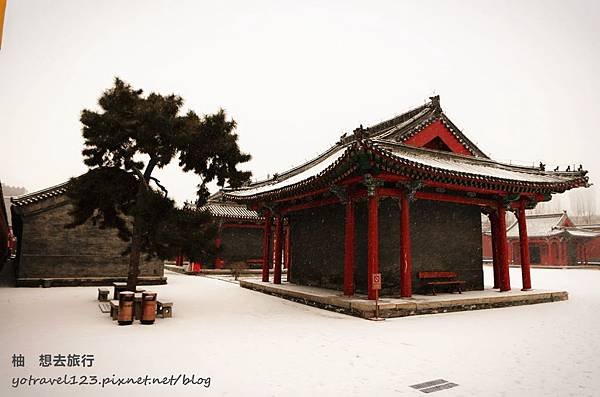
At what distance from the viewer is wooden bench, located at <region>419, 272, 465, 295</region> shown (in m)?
12.4

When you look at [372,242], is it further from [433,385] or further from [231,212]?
[231,212]

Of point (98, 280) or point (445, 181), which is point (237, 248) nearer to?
point (98, 280)

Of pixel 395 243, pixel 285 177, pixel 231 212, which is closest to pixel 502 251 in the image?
pixel 395 243

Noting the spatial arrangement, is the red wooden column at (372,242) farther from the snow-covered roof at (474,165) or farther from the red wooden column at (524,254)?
the red wooden column at (524,254)

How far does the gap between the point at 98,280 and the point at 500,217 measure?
17.2 m

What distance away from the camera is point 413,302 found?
10.1 m

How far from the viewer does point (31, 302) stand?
11.1 meters

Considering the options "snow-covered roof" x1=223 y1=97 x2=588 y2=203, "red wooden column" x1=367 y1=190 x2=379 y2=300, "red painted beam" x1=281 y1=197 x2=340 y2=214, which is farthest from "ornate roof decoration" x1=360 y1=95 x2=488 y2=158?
"red wooden column" x1=367 y1=190 x2=379 y2=300

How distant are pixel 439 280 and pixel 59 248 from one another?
15.8 m

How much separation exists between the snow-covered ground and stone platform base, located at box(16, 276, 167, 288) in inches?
217

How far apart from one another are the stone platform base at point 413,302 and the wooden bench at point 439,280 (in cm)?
44

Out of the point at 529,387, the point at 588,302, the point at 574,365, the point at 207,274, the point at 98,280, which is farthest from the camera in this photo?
the point at 207,274

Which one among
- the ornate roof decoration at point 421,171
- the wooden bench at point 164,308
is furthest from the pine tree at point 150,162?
the ornate roof decoration at point 421,171

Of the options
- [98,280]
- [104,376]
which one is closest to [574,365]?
[104,376]
